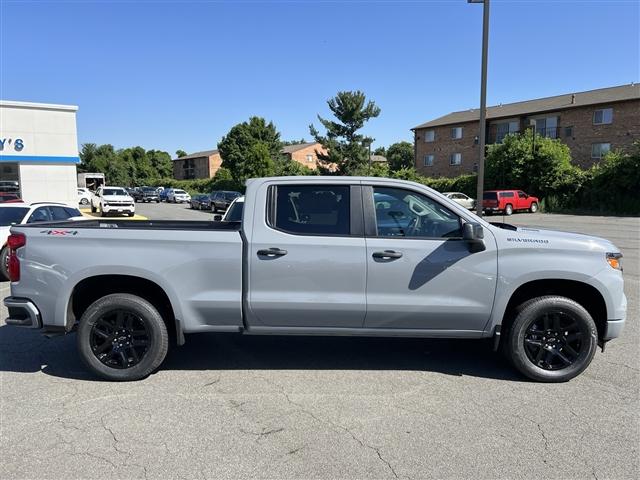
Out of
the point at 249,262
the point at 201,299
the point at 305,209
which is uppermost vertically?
the point at 305,209

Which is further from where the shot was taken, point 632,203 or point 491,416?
point 632,203

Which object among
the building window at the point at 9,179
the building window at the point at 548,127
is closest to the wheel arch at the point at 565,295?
the building window at the point at 9,179

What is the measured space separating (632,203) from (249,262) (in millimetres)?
33831

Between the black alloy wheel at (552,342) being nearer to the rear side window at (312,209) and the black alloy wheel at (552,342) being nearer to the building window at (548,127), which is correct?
the rear side window at (312,209)

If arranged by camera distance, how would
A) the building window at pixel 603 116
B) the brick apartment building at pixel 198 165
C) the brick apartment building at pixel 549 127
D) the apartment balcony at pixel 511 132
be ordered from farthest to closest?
the brick apartment building at pixel 198 165
the apartment balcony at pixel 511 132
the building window at pixel 603 116
the brick apartment building at pixel 549 127

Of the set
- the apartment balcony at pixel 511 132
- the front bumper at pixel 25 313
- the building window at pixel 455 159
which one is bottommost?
the front bumper at pixel 25 313

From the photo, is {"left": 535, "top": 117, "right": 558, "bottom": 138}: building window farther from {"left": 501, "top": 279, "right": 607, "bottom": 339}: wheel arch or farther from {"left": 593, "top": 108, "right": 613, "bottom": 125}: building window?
{"left": 501, "top": 279, "right": 607, "bottom": 339}: wheel arch

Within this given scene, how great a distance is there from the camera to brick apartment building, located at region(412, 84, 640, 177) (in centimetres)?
3962

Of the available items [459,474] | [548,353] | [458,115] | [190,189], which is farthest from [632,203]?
[190,189]

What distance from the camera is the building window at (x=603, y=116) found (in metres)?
40.1

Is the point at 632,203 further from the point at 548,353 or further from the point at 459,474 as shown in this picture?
the point at 459,474

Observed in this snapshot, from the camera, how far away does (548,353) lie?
14.2ft

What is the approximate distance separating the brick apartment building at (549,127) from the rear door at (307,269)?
3785 centimetres

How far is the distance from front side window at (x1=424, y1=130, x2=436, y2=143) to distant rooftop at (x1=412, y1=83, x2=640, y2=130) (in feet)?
2.31
